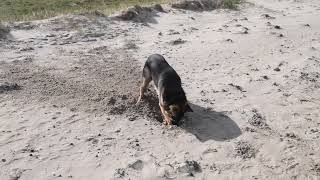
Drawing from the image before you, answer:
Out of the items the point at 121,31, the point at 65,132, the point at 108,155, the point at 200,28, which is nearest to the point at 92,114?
the point at 65,132

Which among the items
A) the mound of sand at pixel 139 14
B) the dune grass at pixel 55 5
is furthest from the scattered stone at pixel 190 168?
the dune grass at pixel 55 5

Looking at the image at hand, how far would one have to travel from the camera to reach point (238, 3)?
20.8 metres

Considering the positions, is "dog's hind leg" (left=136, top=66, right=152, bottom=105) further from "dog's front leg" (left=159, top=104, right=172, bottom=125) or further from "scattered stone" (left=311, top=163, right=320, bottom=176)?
"scattered stone" (left=311, top=163, right=320, bottom=176)

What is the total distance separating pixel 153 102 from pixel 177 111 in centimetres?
149

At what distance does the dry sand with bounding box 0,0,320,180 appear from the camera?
324 inches

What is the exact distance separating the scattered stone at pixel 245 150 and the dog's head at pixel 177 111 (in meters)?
1.17

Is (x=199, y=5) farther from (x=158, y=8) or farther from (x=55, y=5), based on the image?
(x=55, y=5)

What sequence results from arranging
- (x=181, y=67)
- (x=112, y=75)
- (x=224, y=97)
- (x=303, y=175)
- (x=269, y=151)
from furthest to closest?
(x=181, y=67) < (x=112, y=75) < (x=224, y=97) < (x=269, y=151) < (x=303, y=175)

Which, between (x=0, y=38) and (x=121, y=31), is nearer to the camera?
(x=0, y=38)

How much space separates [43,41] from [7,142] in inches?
249

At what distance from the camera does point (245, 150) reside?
8664mm

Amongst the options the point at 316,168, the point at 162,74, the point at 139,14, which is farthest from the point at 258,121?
the point at 139,14

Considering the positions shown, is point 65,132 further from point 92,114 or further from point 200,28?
point 200,28

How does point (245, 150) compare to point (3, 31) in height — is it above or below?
below
